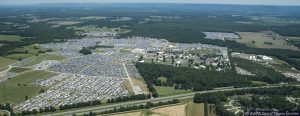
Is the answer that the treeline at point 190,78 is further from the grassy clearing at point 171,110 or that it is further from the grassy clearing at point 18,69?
the grassy clearing at point 18,69

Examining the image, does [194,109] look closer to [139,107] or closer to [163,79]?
[139,107]

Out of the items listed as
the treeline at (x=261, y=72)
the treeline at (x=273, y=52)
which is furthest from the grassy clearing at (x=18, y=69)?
the treeline at (x=273, y=52)

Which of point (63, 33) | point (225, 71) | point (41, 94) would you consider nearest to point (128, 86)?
point (41, 94)

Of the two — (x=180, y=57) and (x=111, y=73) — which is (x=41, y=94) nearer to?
(x=111, y=73)

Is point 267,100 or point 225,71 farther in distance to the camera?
point 225,71

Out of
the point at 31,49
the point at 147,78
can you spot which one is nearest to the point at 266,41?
the point at 147,78

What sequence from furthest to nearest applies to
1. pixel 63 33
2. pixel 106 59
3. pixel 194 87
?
pixel 63 33 → pixel 106 59 → pixel 194 87
